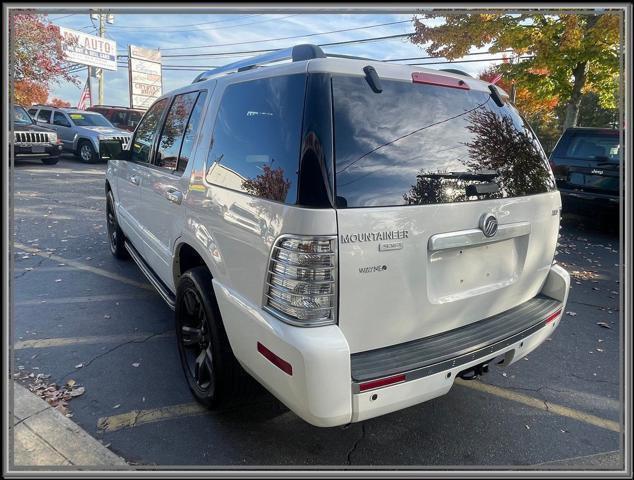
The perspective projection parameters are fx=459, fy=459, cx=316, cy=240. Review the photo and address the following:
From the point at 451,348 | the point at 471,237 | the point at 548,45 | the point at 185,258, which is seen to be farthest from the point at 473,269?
the point at 548,45

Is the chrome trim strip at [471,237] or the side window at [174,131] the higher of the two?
the side window at [174,131]

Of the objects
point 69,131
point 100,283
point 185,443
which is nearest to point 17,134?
point 69,131

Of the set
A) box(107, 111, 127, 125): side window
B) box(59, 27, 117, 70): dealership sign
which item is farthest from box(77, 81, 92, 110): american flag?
Result: box(107, 111, 127, 125): side window

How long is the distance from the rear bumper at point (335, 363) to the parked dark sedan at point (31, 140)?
14.7 metres

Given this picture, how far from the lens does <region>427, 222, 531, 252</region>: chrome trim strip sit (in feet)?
7.27

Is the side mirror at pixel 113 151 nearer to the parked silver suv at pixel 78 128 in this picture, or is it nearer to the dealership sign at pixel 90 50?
the parked silver suv at pixel 78 128

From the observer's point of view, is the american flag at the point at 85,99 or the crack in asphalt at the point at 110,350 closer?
the crack in asphalt at the point at 110,350

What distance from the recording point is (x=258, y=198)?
223 cm

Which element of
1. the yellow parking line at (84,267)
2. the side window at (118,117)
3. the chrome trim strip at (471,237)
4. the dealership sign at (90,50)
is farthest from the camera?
the dealership sign at (90,50)

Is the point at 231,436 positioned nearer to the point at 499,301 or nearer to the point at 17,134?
the point at 499,301

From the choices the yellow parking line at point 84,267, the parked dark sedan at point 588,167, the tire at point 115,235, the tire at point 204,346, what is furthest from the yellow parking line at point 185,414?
the parked dark sedan at point 588,167

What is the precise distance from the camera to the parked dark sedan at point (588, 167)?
7625 millimetres

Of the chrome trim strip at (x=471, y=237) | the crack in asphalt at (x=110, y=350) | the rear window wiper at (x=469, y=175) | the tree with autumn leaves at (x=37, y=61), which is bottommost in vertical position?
the crack in asphalt at (x=110, y=350)

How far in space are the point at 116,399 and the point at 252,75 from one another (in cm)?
221
